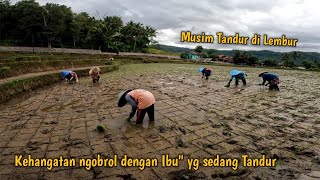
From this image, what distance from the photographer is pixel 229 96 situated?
9820 mm

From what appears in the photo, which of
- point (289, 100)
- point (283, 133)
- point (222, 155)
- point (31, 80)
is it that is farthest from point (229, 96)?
point (31, 80)

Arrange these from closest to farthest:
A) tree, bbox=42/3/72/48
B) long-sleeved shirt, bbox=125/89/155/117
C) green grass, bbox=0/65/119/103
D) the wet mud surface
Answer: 1. the wet mud surface
2. long-sleeved shirt, bbox=125/89/155/117
3. green grass, bbox=0/65/119/103
4. tree, bbox=42/3/72/48

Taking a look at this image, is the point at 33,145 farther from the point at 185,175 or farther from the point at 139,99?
the point at 185,175

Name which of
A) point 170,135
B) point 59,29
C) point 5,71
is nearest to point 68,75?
point 5,71

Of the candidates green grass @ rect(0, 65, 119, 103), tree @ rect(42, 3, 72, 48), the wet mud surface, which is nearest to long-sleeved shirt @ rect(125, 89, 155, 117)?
the wet mud surface

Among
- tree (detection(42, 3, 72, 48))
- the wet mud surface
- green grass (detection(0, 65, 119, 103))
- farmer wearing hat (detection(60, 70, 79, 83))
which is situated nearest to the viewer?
the wet mud surface

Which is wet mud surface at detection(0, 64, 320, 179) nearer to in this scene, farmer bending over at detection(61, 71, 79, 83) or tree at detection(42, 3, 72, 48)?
farmer bending over at detection(61, 71, 79, 83)

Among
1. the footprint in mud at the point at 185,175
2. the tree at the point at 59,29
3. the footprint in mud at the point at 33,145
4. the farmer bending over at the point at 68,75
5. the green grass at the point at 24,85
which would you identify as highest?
the tree at the point at 59,29

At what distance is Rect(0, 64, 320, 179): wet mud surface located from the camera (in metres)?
3.83

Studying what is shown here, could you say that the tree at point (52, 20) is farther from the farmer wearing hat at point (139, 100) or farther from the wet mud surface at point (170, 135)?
the farmer wearing hat at point (139, 100)

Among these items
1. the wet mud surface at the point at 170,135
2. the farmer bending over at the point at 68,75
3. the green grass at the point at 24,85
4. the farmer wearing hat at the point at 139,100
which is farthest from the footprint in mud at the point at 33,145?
the farmer bending over at the point at 68,75

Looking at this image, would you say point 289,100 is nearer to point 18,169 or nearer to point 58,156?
point 58,156

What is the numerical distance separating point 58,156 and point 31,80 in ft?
30.2

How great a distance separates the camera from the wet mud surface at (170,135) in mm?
3834
